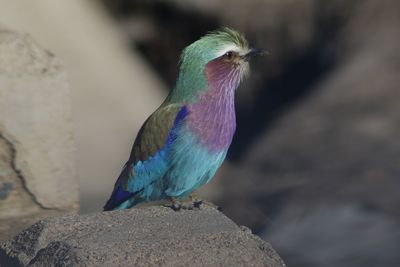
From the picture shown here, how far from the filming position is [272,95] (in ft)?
31.4

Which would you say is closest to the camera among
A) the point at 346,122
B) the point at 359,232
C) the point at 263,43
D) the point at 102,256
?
the point at 102,256

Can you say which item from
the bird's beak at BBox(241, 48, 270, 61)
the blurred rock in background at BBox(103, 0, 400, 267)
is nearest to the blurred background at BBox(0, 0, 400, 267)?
the blurred rock in background at BBox(103, 0, 400, 267)

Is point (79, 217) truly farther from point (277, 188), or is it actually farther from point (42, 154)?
point (277, 188)

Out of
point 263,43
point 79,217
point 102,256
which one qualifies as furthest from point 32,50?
point 263,43

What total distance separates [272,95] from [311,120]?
32.6 inches

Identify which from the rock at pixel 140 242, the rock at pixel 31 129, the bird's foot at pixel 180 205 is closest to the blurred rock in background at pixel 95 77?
the rock at pixel 31 129

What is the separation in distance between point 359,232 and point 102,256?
8.54ft

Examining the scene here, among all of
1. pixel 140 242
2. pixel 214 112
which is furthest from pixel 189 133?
pixel 140 242

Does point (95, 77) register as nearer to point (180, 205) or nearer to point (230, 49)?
point (230, 49)

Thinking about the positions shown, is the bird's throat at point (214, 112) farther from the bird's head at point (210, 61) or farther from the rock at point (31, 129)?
the rock at point (31, 129)

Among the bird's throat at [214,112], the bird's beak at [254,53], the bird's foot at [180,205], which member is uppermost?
the bird's beak at [254,53]

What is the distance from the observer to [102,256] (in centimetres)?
459

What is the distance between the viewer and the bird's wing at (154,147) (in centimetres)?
592

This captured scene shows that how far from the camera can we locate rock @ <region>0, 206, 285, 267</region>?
4617 millimetres
